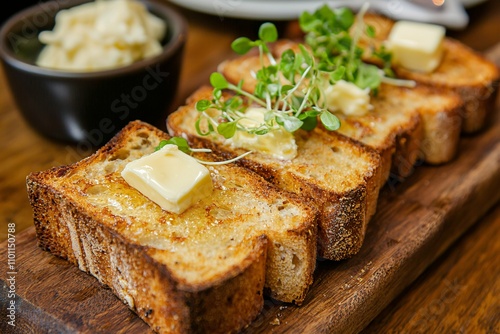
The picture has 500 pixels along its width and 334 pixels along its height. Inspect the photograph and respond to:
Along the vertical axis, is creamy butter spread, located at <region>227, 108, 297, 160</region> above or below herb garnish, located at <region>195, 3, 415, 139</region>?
below

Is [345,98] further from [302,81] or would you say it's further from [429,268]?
[429,268]

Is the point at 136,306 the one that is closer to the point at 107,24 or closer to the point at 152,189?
the point at 152,189

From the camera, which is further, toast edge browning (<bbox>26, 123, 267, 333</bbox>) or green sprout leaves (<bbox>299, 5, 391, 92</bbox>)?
green sprout leaves (<bbox>299, 5, 391, 92</bbox>)

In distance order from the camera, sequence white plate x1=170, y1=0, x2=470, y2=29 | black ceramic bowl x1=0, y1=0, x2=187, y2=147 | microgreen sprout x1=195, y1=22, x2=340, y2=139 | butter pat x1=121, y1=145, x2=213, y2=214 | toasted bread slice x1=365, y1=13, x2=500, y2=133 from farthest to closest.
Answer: white plate x1=170, y1=0, x2=470, y2=29 < toasted bread slice x1=365, y1=13, x2=500, y2=133 < black ceramic bowl x1=0, y1=0, x2=187, y2=147 < microgreen sprout x1=195, y1=22, x2=340, y2=139 < butter pat x1=121, y1=145, x2=213, y2=214

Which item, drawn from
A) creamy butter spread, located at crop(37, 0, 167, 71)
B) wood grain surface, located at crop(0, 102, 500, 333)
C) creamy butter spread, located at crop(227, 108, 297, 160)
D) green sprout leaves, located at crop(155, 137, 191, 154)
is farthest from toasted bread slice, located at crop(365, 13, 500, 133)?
green sprout leaves, located at crop(155, 137, 191, 154)

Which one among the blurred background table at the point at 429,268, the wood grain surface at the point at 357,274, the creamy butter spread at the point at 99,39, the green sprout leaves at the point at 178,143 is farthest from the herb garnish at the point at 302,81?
the blurred background table at the point at 429,268

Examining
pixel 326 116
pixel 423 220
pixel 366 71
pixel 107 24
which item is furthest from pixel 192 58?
pixel 423 220

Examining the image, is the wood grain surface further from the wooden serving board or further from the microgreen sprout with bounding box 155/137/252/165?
the microgreen sprout with bounding box 155/137/252/165
